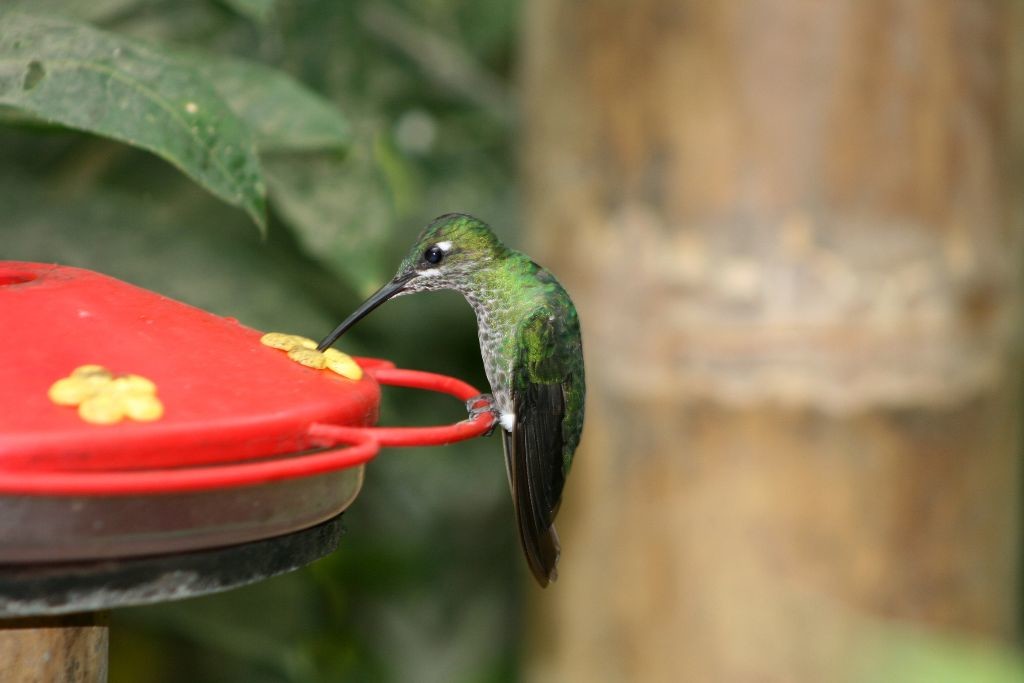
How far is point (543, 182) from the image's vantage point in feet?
10.6

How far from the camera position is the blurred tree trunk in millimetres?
2820

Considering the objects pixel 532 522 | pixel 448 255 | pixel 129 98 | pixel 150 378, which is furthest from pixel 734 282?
pixel 150 378

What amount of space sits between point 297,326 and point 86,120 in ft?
3.54

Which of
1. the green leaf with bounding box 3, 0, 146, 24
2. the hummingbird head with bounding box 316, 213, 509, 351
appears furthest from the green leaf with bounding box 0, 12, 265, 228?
the hummingbird head with bounding box 316, 213, 509, 351

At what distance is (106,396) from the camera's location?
4.68ft

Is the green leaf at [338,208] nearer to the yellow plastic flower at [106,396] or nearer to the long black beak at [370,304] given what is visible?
the long black beak at [370,304]

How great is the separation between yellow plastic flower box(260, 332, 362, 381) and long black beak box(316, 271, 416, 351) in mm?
67

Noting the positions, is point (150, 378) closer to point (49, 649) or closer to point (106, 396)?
point (106, 396)

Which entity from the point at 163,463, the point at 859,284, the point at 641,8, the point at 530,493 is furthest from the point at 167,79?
the point at 859,284

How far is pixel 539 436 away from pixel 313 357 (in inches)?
30.5

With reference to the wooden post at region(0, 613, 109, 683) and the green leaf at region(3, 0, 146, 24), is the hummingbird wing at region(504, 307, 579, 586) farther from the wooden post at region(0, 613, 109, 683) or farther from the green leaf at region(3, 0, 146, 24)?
the green leaf at region(3, 0, 146, 24)

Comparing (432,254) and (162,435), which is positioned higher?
(162,435)

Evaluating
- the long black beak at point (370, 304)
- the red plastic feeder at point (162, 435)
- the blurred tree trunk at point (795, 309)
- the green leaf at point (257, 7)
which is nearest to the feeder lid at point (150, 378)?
the red plastic feeder at point (162, 435)

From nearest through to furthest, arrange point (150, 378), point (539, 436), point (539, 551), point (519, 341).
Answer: point (150, 378) → point (539, 551) → point (539, 436) → point (519, 341)
